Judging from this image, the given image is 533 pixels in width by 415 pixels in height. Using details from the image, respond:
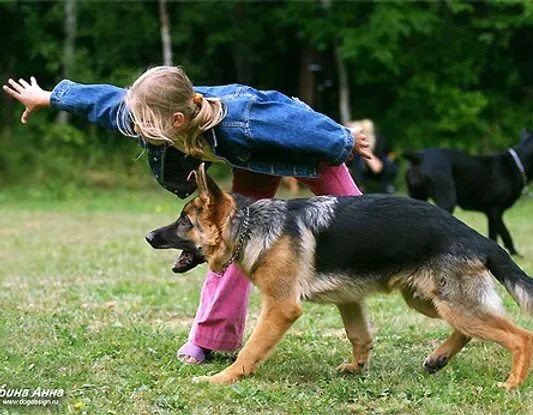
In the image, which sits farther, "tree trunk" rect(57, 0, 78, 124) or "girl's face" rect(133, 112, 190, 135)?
"tree trunk" rect(57, 0, 78, 124)

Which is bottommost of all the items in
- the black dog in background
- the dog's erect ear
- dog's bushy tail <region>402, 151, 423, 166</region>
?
the black dog in background

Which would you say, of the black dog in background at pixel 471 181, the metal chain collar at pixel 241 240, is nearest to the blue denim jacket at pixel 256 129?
the metal chain collar at pixel 241 240

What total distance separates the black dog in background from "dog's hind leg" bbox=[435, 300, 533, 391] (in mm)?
5788

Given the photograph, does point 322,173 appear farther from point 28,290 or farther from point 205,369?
point 28,290

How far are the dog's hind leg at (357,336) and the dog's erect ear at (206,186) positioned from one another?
3.26 feet

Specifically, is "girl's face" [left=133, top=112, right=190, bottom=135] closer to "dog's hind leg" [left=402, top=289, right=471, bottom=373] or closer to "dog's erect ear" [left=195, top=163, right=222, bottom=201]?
"dog's erect ear" [left=195, top=163, right=222, bottom=201]

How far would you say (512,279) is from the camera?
15.6ft

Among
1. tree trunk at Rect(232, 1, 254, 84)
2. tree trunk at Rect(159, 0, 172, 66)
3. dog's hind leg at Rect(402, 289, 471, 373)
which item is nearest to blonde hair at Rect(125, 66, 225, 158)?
dog's hind leg at Rect(402, 289, 471, 373)

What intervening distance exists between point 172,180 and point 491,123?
71.9ft

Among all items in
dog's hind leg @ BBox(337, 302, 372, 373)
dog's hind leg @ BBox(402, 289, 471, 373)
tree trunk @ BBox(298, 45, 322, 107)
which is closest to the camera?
dog's hind leg @ BBox(402, 289, 471, 373)

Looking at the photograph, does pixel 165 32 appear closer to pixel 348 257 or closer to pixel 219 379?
pixel 348 257

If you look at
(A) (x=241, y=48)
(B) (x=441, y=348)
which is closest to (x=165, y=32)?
(A) (x=241, y=48)

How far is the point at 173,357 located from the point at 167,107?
4.82ft

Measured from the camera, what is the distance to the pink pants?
5.42 m
